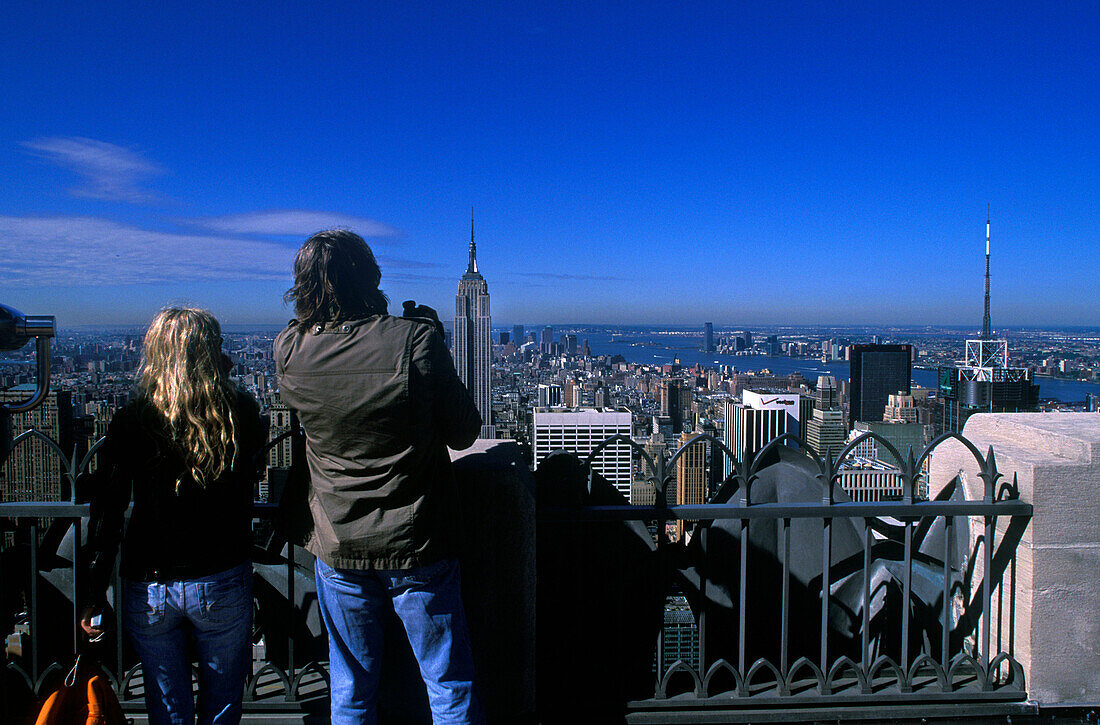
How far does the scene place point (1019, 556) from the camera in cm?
311

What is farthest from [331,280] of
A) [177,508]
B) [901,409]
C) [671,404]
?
[901,409]

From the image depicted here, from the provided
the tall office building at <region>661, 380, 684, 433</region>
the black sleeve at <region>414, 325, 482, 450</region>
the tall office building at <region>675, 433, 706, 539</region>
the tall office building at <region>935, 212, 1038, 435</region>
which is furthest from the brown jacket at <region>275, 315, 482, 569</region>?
the tall office building at <region>935, 212, 1038, 435</region>

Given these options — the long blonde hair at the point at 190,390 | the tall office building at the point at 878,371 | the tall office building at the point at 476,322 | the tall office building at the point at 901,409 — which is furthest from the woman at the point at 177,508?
the tall office building at the point at 476,322

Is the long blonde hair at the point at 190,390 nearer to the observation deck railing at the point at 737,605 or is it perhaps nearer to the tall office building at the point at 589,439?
the observation deck railing at the point at 737,605

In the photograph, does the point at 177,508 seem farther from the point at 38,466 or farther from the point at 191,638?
the point at 38,466

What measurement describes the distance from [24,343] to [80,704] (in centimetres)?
115

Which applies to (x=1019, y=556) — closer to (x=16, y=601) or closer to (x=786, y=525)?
(x=786, y=525)

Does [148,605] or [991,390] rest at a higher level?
[148,605]

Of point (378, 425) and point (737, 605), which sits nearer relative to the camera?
point (378, 425)

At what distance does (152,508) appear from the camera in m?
2.21

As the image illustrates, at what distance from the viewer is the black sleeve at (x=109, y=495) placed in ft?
7.14

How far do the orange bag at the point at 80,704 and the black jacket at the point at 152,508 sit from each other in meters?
0.26

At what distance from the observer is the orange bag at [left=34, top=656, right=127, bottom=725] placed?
6.89 ft

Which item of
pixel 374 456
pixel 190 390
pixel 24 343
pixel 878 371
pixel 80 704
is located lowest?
pixel 878 371
